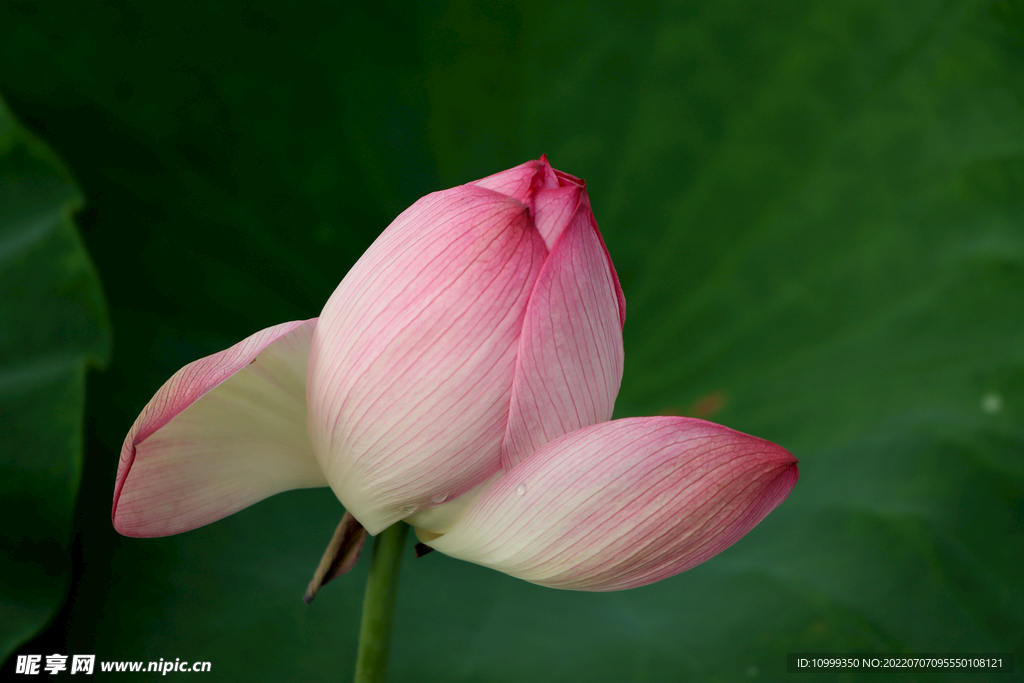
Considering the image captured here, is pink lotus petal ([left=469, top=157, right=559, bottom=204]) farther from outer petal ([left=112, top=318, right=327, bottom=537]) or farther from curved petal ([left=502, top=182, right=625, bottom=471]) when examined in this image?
outer petal ([left=112, top=318, right=327, bottom=537])

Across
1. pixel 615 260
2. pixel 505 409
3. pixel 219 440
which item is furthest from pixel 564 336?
pixel 615 260

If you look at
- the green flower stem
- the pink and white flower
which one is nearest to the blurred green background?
the green flower stem

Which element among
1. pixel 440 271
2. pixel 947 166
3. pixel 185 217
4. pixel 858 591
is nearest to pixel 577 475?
pixel 440 271

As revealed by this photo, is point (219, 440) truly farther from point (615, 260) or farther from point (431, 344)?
point (615, 260)

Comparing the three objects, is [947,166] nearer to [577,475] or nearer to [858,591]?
[858,591]

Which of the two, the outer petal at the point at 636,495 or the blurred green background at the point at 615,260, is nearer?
the outer petal at the point at 636,495

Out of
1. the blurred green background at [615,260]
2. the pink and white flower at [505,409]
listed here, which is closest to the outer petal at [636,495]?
the pink and white flower at [505,409]

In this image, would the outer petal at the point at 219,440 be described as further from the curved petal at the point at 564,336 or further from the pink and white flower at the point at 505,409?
the curved petal at the point at 564,336
